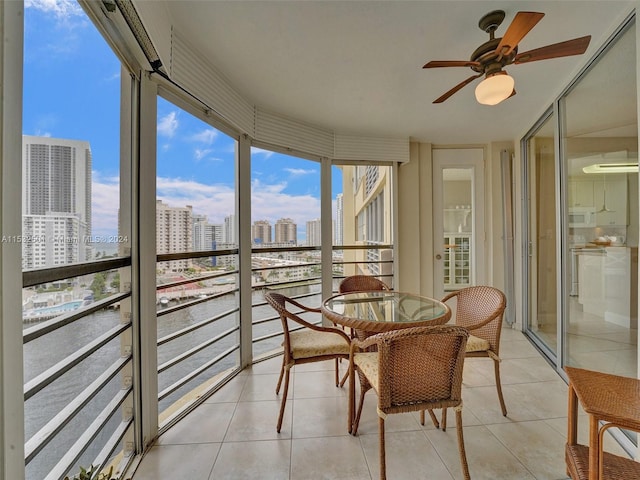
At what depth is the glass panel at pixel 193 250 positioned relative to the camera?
1975mm

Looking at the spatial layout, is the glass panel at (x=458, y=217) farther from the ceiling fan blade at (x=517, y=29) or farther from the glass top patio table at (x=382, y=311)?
the ceiling fan blade at (x=517, y=29)

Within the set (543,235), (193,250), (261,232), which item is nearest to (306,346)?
(193,250)

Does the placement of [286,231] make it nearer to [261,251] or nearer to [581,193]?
[261,251]

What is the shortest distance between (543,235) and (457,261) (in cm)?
115

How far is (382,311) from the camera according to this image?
6.89 feet

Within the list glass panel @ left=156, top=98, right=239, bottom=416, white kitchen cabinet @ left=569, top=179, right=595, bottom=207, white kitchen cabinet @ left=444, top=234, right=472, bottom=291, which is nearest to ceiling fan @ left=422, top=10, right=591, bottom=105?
white kitchen cabinet @ left=569, top=179, right=595, bottom=207

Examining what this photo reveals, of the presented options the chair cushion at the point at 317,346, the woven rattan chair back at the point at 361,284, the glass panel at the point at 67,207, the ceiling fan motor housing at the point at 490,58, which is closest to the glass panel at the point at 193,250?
the glass panel at the point at 67,207

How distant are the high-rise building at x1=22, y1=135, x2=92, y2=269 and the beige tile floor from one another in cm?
127

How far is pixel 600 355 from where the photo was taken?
2182 millimetres

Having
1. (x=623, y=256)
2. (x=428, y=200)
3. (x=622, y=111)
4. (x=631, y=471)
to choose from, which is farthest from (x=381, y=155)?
(x=631, y=471)

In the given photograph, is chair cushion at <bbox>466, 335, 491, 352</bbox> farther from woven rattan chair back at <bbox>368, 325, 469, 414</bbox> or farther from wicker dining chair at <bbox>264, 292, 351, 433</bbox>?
wicker dining chair at <bbox>264, 292, 351, 433</bbox>

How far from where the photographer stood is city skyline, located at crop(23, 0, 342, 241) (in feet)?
3.45

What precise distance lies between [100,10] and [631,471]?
9.28 feet

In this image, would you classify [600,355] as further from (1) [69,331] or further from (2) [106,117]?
(2) [106,117]
